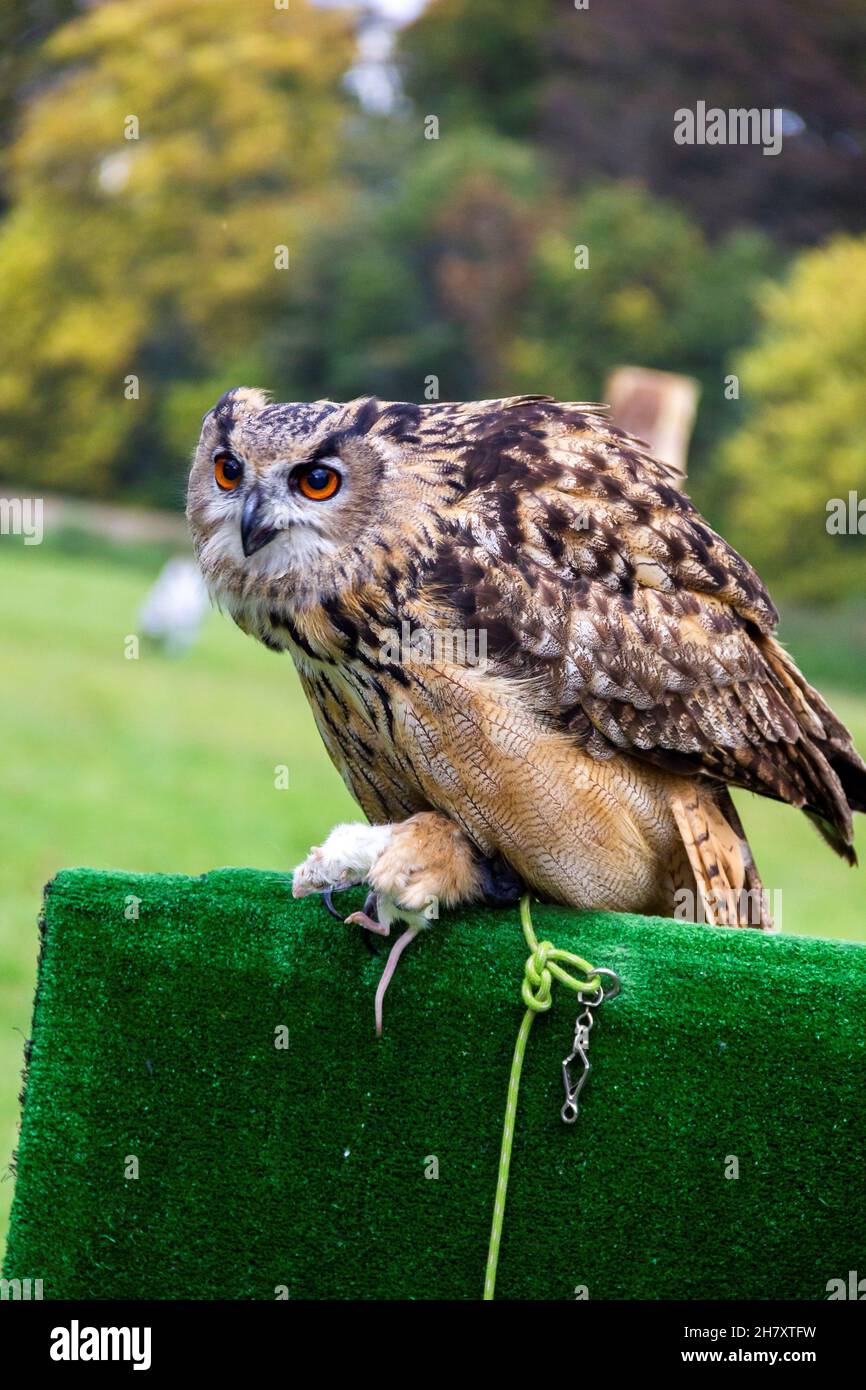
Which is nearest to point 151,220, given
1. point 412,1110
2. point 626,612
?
point 626,612

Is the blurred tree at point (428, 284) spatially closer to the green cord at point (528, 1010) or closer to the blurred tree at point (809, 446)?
the blurred tree at point (809, 446)

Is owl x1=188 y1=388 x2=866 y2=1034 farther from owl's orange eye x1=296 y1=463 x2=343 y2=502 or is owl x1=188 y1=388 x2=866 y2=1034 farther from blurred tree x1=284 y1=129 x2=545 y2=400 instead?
blurred tree x1=284 y1=129 x2=545 y2=400

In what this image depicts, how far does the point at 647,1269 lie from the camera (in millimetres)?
2057

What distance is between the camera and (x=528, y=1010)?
210cm

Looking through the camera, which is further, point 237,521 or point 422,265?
point 422,265

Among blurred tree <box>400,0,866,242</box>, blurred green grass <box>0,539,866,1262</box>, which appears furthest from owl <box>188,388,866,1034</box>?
blurred tree <box>400,0,866,242</box>

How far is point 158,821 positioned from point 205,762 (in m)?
1.99

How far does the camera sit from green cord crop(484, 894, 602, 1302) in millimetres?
2070

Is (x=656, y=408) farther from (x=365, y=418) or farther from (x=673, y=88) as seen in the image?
(x=673, y=88)

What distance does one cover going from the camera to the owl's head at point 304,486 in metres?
2.46

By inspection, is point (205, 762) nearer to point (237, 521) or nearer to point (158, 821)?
point (158, 821)

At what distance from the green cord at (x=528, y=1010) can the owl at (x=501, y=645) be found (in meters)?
0.21

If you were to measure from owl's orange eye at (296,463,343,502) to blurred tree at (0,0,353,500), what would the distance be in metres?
21.6

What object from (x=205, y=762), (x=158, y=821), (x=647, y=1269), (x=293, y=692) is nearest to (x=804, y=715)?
(x=647, y=1269)
